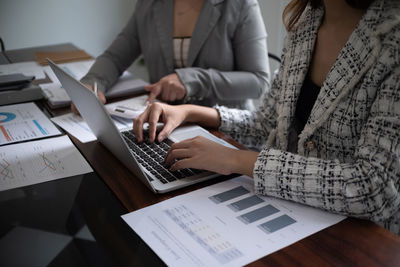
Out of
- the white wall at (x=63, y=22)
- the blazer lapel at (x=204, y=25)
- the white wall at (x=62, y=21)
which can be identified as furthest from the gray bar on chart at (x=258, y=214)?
the white wall at (x=62, y=21)

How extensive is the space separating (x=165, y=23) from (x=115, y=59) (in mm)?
258

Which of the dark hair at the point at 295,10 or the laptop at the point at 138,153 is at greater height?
the dark hair at the point at 295,10

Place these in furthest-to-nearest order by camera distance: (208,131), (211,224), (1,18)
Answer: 1. (1,18)
2. (208,131)
3. (211,224)

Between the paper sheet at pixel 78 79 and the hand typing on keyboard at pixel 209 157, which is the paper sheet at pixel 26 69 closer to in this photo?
the paper sheet at pixel 78 79

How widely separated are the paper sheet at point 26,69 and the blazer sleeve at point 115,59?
0.91 feet

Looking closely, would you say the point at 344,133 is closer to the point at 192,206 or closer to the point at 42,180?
the point at 192,206

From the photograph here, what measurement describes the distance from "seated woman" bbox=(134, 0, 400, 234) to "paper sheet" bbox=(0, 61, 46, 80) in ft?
→ 2.74

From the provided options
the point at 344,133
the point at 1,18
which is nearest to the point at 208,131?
the point at 344,133

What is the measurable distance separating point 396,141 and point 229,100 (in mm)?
868

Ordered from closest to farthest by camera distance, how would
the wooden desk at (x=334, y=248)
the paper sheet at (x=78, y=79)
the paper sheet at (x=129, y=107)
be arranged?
the wooden desk at (x=334, y=248) < the paper sheet at (x=129, y=107) < the paper sheet at (x=78, y=79)

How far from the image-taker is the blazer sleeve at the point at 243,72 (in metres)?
1.48

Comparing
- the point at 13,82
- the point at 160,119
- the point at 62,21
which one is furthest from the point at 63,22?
the point at 160,119

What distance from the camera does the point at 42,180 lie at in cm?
91

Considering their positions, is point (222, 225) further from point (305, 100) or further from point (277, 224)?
point (305, 100)
